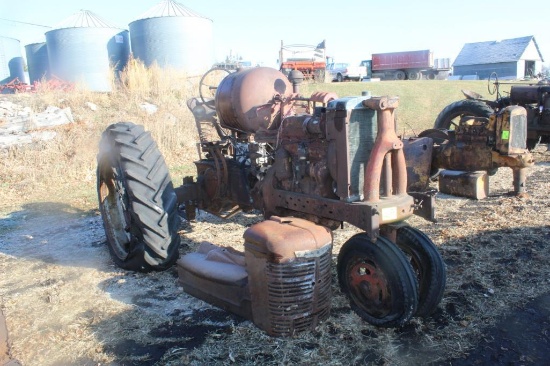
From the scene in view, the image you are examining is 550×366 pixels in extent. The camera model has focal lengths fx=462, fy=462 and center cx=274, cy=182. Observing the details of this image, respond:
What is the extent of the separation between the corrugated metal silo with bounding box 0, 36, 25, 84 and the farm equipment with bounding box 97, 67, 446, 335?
26.9 metres

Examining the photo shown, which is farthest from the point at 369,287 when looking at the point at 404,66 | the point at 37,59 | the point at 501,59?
the point at 501,59

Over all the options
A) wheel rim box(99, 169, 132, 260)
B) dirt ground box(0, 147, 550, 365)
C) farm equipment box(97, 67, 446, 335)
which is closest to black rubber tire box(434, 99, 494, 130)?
dirt ground box(0, 147, 550, 365)

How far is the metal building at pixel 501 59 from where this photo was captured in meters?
46.8

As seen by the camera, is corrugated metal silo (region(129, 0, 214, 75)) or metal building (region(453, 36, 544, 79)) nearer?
corrugated metal silo (region(129, 0, 214, 75))

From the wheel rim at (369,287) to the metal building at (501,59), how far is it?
157 feet

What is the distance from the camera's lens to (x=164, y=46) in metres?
20.5

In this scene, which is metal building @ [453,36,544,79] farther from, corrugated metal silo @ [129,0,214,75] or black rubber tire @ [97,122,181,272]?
black rubber tire @ [97,122,181,272]

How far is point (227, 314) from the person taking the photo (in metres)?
3.54

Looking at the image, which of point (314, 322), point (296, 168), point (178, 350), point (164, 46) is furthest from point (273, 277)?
point (164, 46)

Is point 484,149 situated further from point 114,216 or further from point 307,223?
point 114,216

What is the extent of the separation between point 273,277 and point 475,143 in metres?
3.06

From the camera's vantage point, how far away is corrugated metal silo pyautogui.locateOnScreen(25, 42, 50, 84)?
26125 mm

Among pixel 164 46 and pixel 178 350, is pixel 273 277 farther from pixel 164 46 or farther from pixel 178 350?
pixel 164 46

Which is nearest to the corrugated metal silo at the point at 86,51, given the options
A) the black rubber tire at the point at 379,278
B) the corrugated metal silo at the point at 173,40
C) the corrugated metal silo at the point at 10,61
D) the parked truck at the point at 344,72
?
the corrugated metal silo at the point at 173,40
